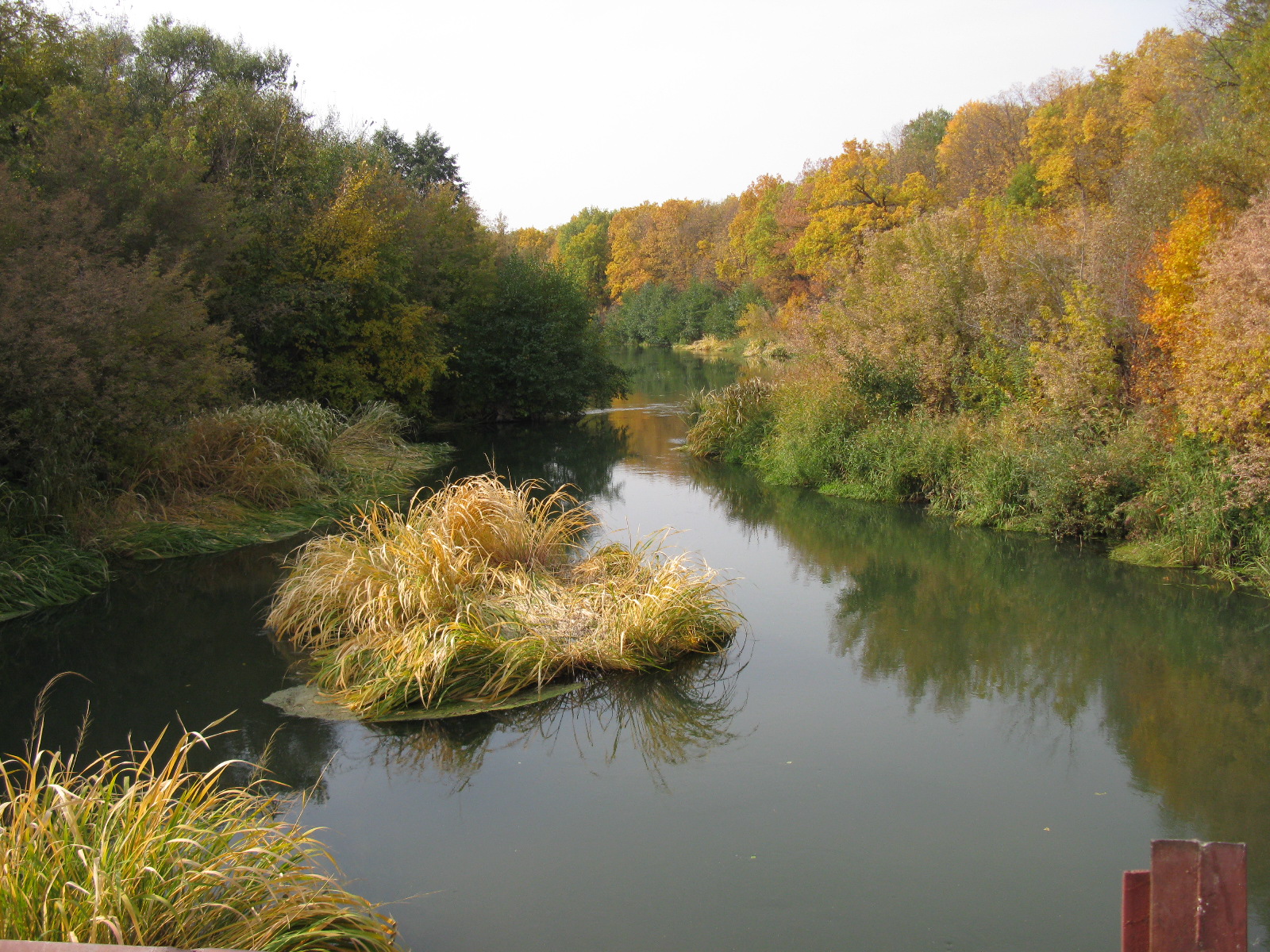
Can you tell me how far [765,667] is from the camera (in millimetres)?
7648

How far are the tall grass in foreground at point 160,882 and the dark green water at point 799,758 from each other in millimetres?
577

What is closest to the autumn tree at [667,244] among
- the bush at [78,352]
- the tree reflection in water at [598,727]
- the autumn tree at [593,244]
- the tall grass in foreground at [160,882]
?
the autumn tree at [593,244]

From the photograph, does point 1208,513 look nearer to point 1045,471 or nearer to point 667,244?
point 1045,471

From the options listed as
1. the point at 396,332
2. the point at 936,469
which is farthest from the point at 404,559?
the point at 396,332

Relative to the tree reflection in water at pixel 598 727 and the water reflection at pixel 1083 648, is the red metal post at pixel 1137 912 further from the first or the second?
the tree reflection in water at pixel 598 727

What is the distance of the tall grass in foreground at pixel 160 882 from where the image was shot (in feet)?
10.5

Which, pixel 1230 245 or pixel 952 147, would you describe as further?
pixel 952 147

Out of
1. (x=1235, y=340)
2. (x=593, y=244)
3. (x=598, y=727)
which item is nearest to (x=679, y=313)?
(x=593, y=244)

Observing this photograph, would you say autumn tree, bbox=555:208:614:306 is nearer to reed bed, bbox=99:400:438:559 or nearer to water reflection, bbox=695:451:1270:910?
reed bed, bbox=99:400:438:559

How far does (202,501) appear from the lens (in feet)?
39.1

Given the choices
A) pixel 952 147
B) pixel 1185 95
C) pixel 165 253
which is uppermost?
pixel 952 147

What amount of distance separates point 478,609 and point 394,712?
114 cm

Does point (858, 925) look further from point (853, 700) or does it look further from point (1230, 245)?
point (1230, 245)

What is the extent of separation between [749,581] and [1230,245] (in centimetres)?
569
